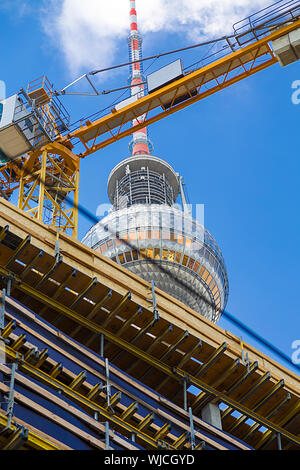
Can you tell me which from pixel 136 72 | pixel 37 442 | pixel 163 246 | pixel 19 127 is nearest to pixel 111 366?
pixel 37 442

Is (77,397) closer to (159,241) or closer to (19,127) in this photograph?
(19,127)

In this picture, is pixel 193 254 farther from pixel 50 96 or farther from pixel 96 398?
pixel 96 398

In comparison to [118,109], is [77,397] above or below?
below

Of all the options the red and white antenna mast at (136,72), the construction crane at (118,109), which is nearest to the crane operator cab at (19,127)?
the construction crane at (118,109)

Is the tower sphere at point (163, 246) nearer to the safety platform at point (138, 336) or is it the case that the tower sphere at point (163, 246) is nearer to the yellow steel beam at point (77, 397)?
the safety platform at point (138, 336)

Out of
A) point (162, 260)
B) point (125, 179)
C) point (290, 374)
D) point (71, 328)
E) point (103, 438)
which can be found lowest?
point (103, 438)

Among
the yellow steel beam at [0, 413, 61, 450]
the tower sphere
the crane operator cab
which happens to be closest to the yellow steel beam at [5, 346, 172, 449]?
the yellow steel beam at [0, 413, 61, 450]

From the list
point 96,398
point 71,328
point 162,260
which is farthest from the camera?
point 162,260

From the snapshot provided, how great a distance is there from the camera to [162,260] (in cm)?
6994

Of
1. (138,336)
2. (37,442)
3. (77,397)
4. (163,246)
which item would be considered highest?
(163,246)

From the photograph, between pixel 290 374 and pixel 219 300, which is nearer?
pixel 290 374

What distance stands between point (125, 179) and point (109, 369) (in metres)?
53.8

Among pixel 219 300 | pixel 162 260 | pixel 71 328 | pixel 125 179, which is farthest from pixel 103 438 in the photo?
pixel 125 179

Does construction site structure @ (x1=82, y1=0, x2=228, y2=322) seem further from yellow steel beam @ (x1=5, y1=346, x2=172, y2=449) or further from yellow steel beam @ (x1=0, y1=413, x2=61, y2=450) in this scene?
yellow steel beam @ (x1=0, y1=413, x2=61, y2=450)
